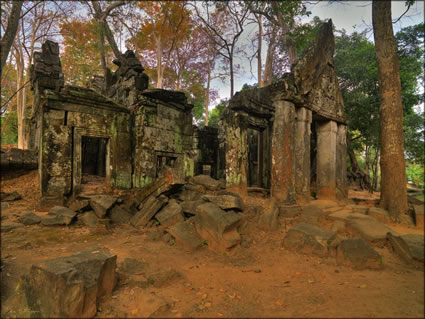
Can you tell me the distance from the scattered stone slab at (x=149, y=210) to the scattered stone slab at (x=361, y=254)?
564 centimetres

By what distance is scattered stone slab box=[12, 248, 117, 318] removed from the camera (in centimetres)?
234

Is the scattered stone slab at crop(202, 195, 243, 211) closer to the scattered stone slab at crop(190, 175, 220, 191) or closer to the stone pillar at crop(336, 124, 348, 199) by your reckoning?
the scattered stone slab at crop(190, 175, 220, 191)

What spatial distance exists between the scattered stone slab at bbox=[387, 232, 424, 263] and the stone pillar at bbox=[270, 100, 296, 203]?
4.71 meters

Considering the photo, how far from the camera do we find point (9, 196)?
805 centimetres

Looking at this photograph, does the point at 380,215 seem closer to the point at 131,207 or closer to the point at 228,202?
the point at 228,202

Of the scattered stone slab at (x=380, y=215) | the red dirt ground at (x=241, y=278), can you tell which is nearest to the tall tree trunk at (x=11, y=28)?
the red dirt ground at (x=241, y=278)

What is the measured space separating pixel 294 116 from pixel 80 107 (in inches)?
299

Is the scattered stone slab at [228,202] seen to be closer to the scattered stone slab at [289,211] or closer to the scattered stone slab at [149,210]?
the scattered stone slab at [289,211]

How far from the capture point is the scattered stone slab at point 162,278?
3426mm

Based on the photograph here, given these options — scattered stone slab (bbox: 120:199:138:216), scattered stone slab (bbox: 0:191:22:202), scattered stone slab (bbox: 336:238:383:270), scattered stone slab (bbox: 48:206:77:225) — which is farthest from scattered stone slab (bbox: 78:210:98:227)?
scattered stone slab (bbox: 336:238:383:270)

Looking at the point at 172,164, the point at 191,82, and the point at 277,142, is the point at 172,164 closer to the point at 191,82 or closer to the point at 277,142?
the point at 277,142

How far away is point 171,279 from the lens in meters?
3.56

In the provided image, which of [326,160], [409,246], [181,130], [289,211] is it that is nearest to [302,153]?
[326,160]

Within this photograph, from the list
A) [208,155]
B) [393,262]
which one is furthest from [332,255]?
[208,155]
